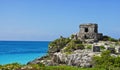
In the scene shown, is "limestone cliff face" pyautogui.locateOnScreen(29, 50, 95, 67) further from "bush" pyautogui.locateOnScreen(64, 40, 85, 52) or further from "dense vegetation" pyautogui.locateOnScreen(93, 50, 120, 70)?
"bush" pyautogui.locateOnScreen(64, 40, 85, 52)

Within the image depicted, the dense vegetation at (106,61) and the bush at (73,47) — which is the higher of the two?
the bush at (73,47)

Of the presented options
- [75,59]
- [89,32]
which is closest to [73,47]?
[75,59]

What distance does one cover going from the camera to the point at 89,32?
57.5 meters

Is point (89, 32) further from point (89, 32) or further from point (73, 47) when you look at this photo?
point (73, 47)

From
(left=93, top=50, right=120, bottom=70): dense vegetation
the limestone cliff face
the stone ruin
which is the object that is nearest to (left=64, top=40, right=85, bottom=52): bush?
the limestone cliff face

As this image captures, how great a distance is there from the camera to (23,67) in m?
35.2

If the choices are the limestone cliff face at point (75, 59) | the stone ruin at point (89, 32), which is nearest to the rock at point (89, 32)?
the stone ruin at point (89, 32)

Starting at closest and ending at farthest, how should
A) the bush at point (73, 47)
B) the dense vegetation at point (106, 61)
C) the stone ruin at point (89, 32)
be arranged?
1. the dense vegetation at point (106, 61)
2. the bush at point (73, 47)
3. the stone ruin at point (89, 32)

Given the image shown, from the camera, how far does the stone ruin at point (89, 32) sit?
56.8 m

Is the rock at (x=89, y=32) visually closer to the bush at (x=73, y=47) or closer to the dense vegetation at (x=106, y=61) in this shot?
the bush at (x=73, y=47)

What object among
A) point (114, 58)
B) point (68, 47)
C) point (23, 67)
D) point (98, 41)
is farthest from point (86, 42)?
point (23, 67)

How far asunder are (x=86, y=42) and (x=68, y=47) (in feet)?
20.0

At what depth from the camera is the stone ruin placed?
56825mm

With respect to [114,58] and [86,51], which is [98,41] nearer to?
[86,51]
